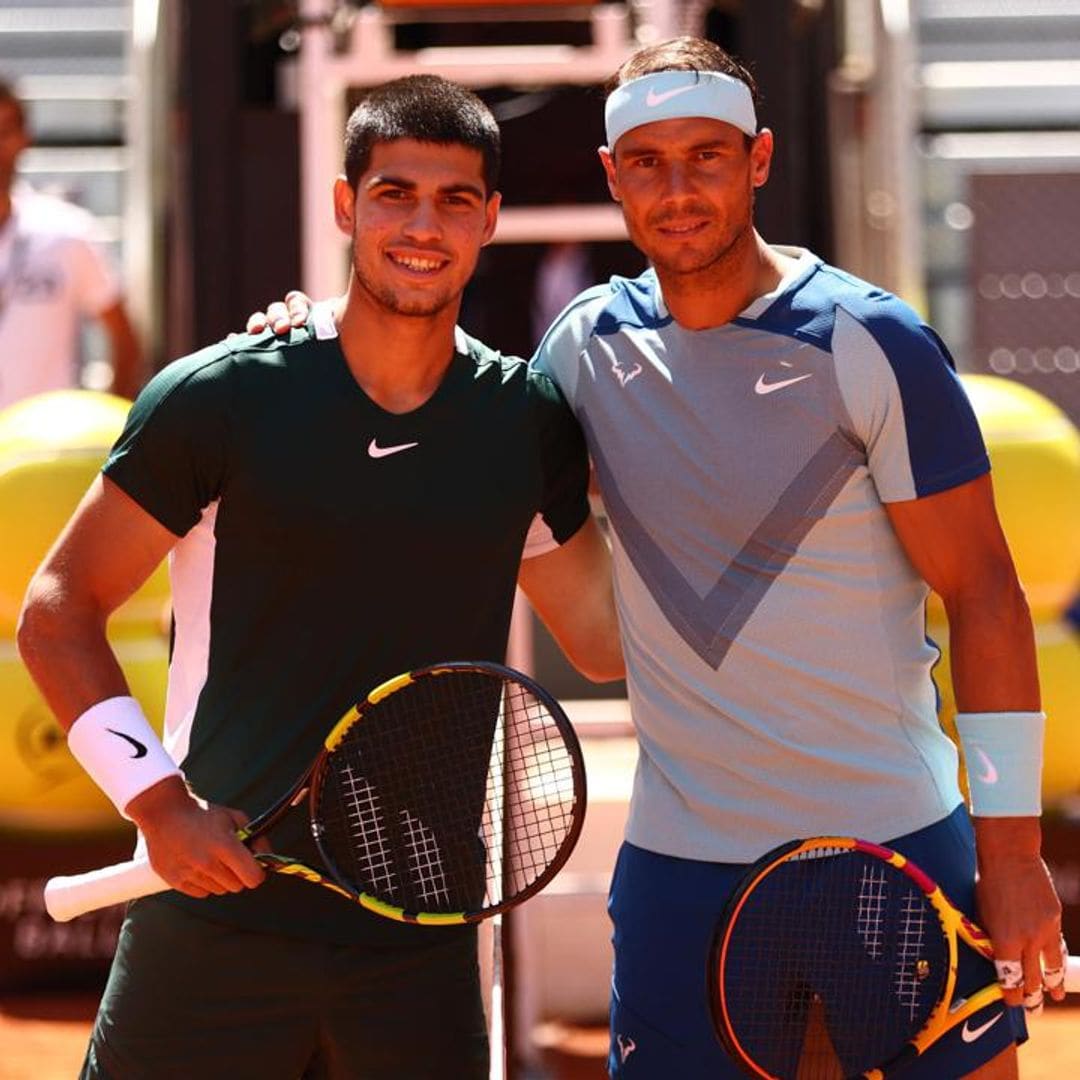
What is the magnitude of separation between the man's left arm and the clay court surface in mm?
2443

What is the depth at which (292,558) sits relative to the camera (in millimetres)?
2820

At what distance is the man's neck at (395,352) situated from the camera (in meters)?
2.91

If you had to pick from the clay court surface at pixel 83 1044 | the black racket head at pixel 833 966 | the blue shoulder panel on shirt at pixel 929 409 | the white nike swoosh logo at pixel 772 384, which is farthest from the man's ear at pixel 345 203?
the clay court surface at pixel 83 1044

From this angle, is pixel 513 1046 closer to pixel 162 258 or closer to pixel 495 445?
pixel 495 445

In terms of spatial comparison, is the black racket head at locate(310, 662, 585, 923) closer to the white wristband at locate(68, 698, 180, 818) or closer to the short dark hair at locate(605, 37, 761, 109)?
the white wristband at locate(68, 698, 180, 818)

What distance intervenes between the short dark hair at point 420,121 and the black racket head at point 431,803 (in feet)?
2.45

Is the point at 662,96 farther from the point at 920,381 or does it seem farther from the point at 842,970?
the point at 842,970

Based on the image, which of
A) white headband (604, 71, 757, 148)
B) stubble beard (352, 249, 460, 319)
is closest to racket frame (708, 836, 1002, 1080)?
stubble beard (352, 249, 460, 319)

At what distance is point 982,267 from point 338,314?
553 centimetres

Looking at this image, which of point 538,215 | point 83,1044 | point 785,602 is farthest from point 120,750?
point 538,215

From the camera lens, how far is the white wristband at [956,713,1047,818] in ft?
9.08

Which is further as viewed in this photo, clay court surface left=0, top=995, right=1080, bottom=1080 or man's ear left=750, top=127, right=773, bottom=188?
clay court surface left=0, top=995, right=1080, bottom=1080

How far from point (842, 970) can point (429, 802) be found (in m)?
0.61

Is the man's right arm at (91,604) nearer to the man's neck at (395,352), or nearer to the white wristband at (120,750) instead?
the white wristband at (120,750)
